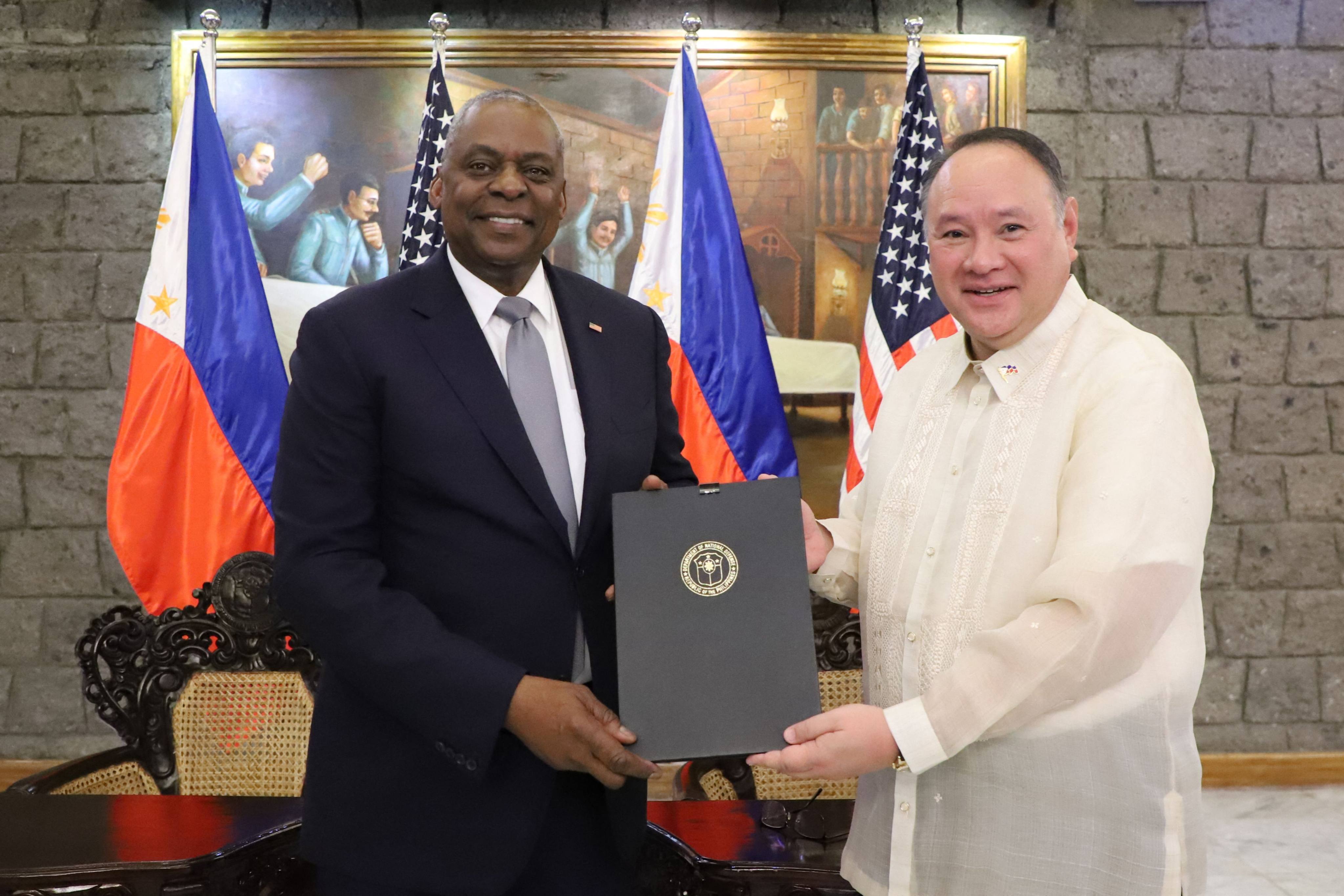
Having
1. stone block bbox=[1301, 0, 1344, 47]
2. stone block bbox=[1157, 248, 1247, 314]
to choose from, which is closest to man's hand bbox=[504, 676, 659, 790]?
stone block bbox=[1157, 248, 1247, 314]

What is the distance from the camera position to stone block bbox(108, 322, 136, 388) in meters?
4.24

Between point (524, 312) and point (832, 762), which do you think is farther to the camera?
point (524, 312)

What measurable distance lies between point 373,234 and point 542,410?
2881mm

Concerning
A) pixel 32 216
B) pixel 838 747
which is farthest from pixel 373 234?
pixel 838 747

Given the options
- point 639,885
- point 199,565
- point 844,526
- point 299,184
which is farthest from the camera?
point 299,184

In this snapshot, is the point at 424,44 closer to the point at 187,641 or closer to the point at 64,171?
the point at 64,171

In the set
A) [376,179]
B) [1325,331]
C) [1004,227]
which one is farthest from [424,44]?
[1325,331]

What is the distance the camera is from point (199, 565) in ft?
11.7

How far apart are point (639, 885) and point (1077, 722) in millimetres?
1020

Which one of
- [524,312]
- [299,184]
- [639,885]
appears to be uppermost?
[299,184]

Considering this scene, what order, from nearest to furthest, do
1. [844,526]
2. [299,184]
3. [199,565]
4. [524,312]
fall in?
[524,312] → [844,526] → [199,565] → [299,184]

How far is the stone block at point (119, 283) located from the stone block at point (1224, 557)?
466 cm

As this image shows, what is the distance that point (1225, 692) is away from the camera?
4484 mm

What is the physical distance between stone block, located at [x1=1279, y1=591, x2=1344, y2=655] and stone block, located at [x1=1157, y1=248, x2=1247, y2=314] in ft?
4.20
